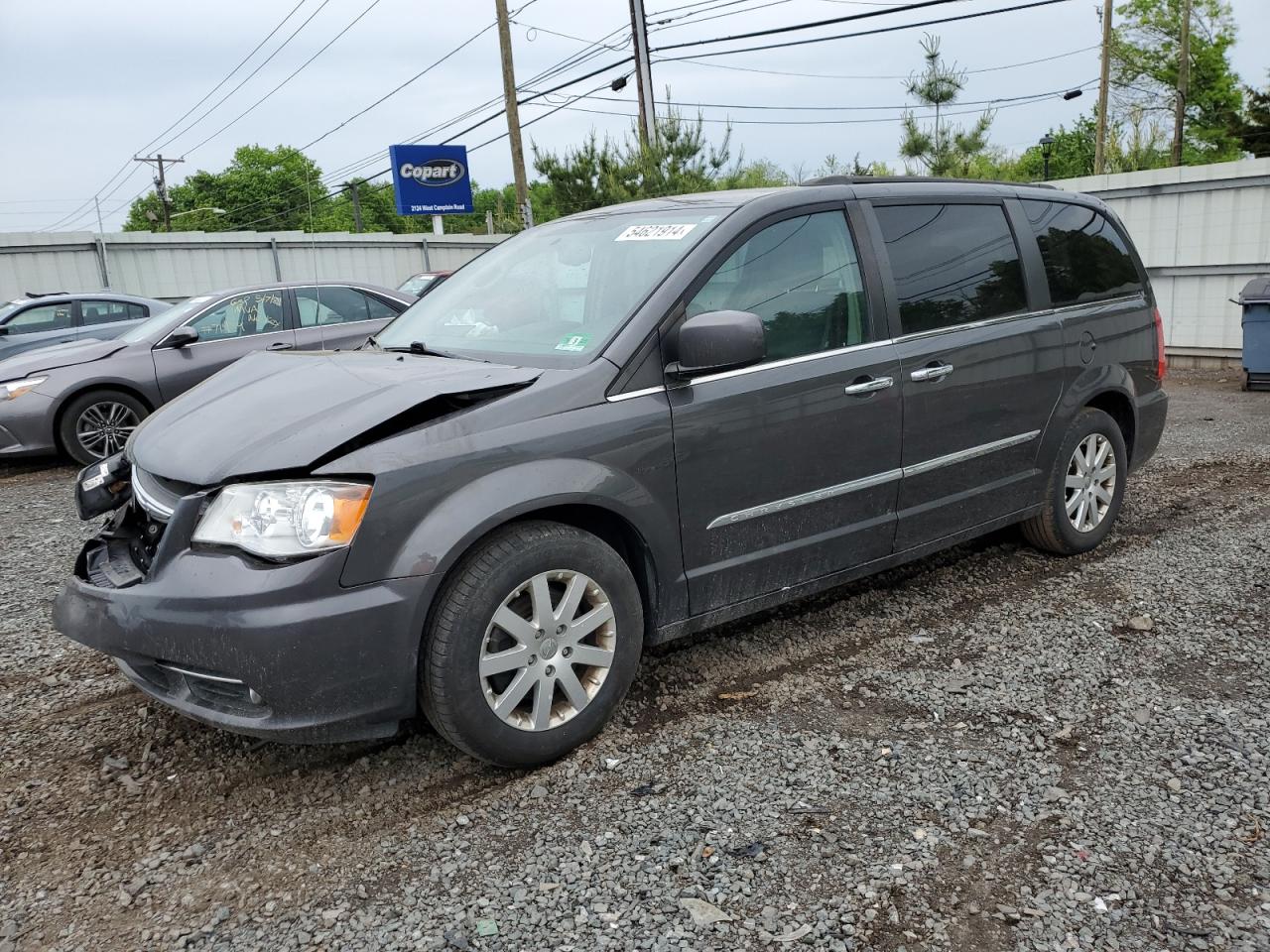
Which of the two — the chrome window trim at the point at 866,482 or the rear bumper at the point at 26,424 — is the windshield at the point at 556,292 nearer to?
the chrome window trim at the point at 866,482

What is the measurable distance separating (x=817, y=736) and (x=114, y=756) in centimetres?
235

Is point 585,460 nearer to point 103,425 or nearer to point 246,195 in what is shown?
point 103,425

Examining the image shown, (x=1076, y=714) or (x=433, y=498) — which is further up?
(x=433, y=498)

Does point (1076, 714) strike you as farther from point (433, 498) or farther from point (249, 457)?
point (249, 457)

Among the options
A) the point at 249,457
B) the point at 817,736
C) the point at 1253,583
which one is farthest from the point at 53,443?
the point at 1253,583

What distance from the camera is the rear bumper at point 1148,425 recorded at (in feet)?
16.7

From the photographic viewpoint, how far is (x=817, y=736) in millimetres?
3188

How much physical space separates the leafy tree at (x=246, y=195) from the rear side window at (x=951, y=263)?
280 ft

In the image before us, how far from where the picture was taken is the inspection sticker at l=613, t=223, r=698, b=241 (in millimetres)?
3527

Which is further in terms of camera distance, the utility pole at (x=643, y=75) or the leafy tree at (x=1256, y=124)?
the leafy tree at (x=1256, y=124)

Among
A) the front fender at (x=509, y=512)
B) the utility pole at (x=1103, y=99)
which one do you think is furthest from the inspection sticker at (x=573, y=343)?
the utility pole at (x=1103, y=99)

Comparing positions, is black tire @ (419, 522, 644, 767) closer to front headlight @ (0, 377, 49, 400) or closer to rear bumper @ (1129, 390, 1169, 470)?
rear bumper @ (1129, 390, 1169, 470)

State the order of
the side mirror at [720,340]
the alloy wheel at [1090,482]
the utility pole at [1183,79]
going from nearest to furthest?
the side mirror at [720,340]
the alloy wheel at [1090,482]
the utility pole at [1183,79]

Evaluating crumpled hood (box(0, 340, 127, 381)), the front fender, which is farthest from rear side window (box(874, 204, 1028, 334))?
crumpled hood (box(0, 340, 127, 381))
